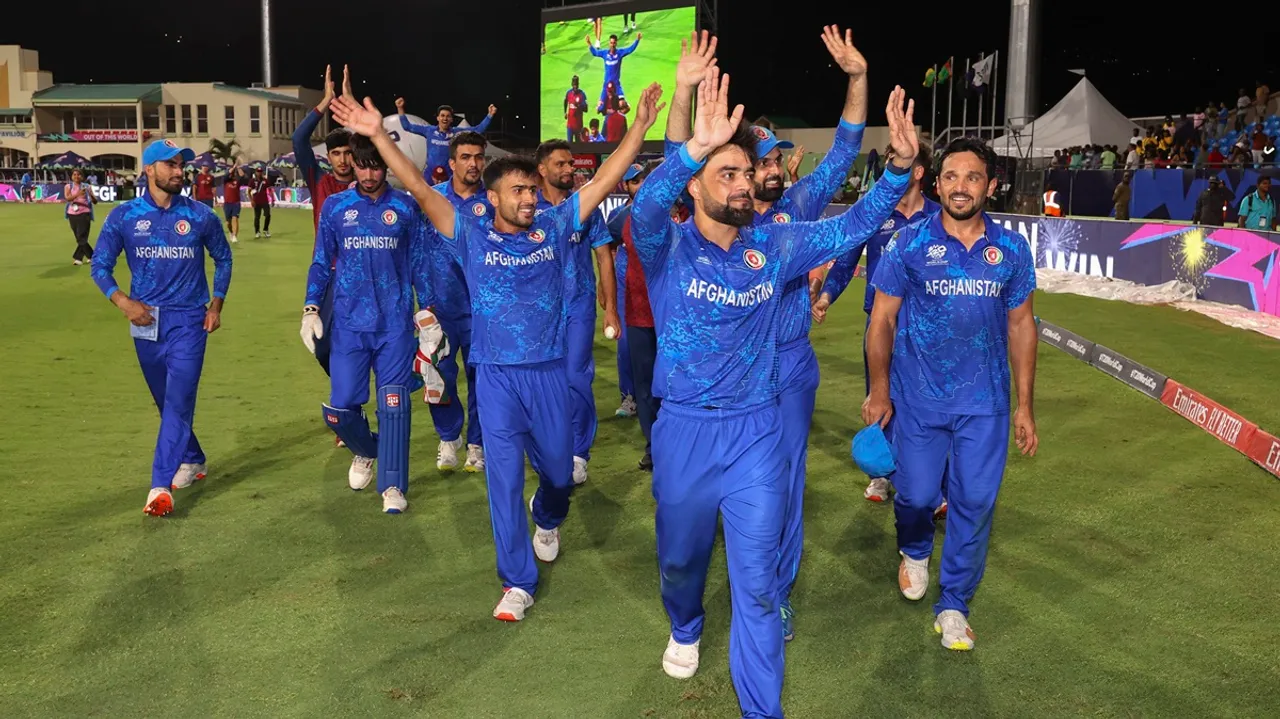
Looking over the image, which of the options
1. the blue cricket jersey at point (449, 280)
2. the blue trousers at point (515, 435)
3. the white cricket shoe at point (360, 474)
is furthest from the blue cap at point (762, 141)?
the white cricket shoe at point (360, 474)

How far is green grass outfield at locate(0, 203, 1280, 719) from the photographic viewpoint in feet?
13.9

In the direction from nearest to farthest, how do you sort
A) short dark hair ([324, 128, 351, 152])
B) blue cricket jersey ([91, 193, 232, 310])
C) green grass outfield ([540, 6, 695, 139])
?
blue cricket jersey ([91, 193, 232, 310]), short dark hair ([324, 128, 351, 152]), green grass outfield ([540, 6, 695, 139])

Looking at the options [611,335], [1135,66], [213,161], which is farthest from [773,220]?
[213,161]

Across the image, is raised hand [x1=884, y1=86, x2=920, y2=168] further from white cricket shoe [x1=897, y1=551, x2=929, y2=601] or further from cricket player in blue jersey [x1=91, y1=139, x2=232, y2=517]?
cricket player in blue jersey [x1=91, y1=139, x2=232, y2=517]

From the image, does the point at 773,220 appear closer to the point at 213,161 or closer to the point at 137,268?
the point at 137,268

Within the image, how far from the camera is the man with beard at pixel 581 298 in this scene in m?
6.74

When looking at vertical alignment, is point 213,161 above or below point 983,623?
above

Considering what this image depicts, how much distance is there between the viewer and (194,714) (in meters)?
4.02

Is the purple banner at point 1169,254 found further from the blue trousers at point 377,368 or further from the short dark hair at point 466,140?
the blue trousers at point 377,368

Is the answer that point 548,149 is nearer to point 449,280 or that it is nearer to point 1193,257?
point 449,280

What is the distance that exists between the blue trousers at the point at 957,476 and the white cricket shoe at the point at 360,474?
3.73 metres

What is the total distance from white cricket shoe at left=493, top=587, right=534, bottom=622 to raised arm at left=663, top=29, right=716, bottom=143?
2.32m

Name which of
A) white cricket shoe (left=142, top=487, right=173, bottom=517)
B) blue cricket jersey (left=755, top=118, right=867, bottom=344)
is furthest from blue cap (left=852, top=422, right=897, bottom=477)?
white cricket shoe (left=142, top=487, right=173, bottom=517)

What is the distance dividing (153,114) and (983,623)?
81692 mm
